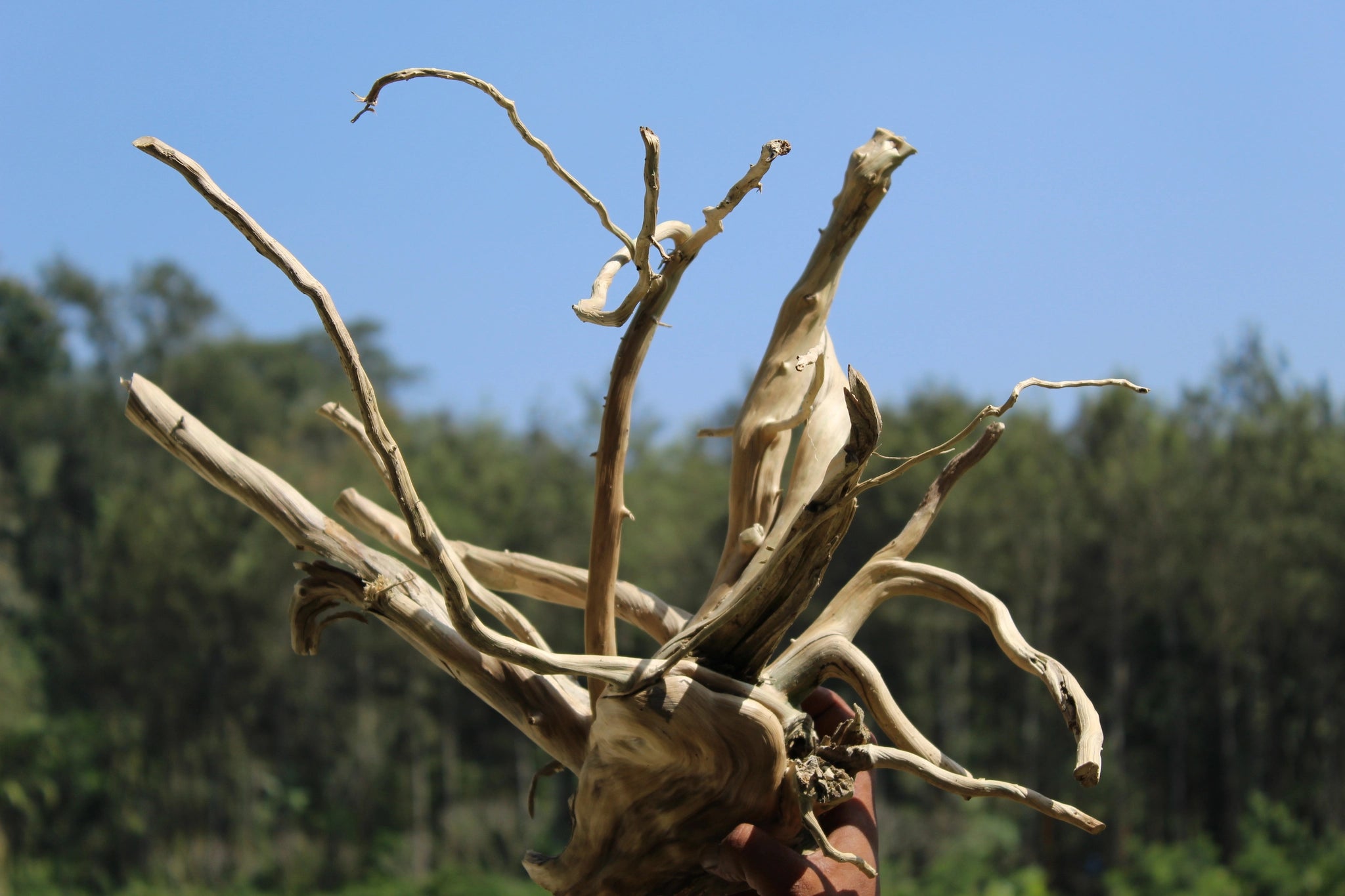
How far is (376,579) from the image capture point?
2053 mm

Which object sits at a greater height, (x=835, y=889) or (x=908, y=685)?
(x=908, y=685)

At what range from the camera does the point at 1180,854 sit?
13766 mm

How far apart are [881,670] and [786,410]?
15.3 metres

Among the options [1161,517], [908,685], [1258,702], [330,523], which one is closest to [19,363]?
[908,685]

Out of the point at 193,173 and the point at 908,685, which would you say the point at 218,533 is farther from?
the point at 193,173

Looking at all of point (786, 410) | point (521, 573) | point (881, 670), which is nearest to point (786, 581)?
point (786, 410)

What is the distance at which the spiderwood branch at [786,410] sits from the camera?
7.04 feet

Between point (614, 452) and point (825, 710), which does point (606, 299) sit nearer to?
point (614, 452)

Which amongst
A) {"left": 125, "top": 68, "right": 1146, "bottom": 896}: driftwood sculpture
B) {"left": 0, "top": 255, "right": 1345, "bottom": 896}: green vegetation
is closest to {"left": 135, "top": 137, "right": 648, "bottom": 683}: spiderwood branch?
{"left": 125, "top": 68, "right": 1146, "bottom": 896}: driftwood sculpture

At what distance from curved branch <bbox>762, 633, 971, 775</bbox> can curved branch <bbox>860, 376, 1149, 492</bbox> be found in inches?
12.4

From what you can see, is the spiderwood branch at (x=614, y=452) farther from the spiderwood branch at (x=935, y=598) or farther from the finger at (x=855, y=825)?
the finger at (x=855, y=825)

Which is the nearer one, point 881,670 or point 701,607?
point 701,607

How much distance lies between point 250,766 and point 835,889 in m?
18.0

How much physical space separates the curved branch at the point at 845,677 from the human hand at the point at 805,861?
57mm
